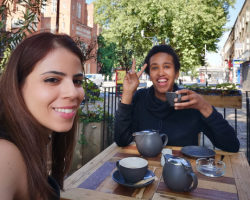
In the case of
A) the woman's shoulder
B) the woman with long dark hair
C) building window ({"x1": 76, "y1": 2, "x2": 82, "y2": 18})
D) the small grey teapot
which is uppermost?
building window ({"x1": 76, "y1": 2, "x2": 82, "y2": 18})

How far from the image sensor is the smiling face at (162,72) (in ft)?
6.74

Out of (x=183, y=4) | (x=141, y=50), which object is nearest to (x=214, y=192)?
(x=183, y=4)

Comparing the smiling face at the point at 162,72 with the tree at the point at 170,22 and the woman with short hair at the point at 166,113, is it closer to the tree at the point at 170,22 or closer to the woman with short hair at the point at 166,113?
the woman with short hair at the point at 166,113

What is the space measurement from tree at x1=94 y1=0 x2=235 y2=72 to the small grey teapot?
489 inches

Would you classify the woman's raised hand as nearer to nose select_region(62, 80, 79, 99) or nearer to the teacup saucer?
the teacup saucer

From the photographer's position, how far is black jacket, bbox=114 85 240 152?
166 cm

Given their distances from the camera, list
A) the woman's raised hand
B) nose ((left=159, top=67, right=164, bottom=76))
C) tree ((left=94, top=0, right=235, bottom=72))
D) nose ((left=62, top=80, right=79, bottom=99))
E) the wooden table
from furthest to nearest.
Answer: tree ((left=94, top=0, right=235, bottom=72)) < nose ((left=159, top=67, right=164, bottom=76)) < the woman's raised hand < the wooden table < nose ((left=62, top=80, right=79, bottom=99))

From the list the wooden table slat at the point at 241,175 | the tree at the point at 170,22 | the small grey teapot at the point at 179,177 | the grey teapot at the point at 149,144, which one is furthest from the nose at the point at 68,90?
the tree at the point at 170,22

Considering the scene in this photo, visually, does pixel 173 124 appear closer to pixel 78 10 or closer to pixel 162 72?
pixel 162 72

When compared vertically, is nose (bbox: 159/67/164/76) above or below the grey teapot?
above

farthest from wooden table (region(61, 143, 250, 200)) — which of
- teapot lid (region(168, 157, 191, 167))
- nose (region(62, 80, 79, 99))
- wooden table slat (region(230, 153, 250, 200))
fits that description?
nose (region(62, 80, 79, 99))

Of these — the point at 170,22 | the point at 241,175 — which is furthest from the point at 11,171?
the point at 170,22

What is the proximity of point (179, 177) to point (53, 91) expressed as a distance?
71 cm

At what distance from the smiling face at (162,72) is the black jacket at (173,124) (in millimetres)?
146
